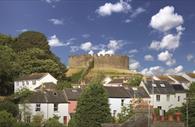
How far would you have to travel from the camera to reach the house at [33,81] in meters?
71.7

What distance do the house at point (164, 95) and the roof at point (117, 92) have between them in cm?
541

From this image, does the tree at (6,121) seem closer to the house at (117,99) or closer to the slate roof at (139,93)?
the house at (117,99)

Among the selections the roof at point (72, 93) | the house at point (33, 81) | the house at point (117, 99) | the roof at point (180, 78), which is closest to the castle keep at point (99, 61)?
the roof at point (180, 78)

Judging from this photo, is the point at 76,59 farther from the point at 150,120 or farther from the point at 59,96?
the point at 150,120

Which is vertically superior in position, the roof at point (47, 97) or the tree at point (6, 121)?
the roof at point (47, 97)

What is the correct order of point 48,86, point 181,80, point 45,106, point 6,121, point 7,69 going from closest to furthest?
point 6,121, point 45,106, point 7,69, point 48,86, point 181,80

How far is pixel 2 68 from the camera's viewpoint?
66.7m

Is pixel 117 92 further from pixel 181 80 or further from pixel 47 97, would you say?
pixel 181 80

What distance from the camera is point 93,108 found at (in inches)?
2136

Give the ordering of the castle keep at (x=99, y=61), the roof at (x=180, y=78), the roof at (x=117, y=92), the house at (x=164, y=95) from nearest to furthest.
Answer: the roof at (x=117, y=92), the house at (x=164, y=95), the roof at (x=180, y=78), the castle keep at (x=99, y=61)

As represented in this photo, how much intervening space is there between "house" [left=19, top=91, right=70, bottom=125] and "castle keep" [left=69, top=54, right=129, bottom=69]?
5987 centimetres

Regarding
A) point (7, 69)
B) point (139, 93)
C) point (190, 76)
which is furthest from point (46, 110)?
point (190, 76)

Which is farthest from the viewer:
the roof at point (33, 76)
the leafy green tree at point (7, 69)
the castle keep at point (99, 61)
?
the castle keep at point (99, 61)

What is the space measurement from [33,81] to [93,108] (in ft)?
67.1
